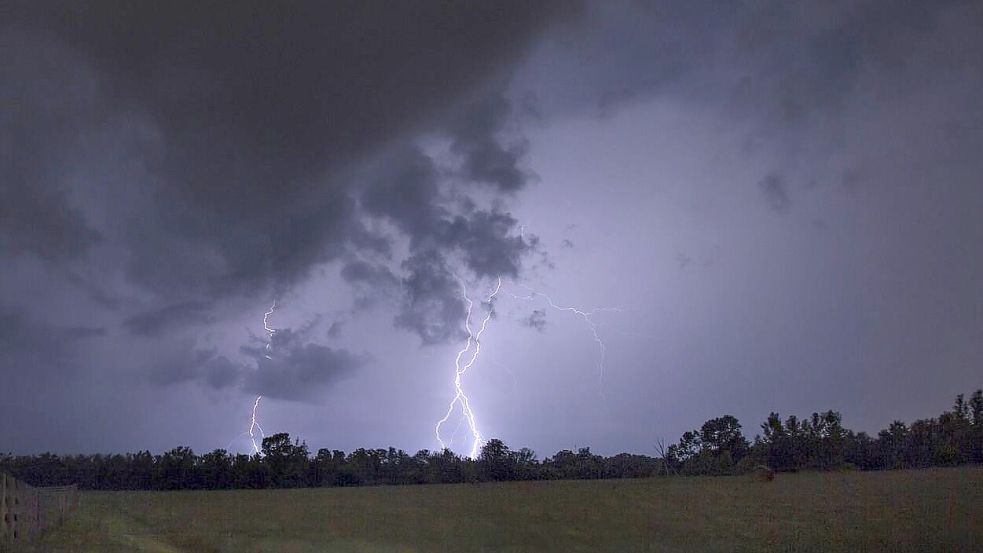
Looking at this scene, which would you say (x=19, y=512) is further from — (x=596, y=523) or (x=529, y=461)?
(x=529, y=461)

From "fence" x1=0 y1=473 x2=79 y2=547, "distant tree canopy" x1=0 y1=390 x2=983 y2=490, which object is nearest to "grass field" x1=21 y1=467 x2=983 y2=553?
"fence" x1=0 y1=473 x2=79 y2=547

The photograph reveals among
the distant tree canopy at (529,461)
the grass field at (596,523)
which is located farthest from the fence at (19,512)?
the distant tree canopy at (529,461)

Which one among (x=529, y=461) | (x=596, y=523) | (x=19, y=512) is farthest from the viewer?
(x=529, y=461)

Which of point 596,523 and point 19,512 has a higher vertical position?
point 19,512

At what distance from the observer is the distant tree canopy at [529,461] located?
222 feet

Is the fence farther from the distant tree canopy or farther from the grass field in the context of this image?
the distant tree canopy

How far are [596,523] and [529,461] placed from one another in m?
61.9

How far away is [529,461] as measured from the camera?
9031cm

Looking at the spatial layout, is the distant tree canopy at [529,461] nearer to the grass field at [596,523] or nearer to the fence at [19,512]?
the grass field at [596,523]

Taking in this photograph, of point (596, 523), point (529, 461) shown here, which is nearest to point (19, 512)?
point (596, 523)

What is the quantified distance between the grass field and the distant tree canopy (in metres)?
28.1

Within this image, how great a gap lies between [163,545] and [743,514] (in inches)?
846

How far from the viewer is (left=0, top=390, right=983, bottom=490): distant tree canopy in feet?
222

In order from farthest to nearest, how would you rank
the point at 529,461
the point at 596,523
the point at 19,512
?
1. the point at 529,461
2. the point at 596,523
3. the point at 19,512
